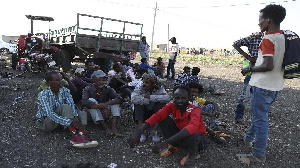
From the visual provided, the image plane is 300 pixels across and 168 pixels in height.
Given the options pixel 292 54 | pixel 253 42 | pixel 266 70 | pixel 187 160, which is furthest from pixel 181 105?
pixel 253 42

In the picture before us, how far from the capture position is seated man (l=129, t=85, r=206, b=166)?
2.96 metres

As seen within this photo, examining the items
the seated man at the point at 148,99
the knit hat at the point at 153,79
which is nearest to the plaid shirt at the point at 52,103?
the seated man at the point at 148,99

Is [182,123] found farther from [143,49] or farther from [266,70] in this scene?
[143,49]

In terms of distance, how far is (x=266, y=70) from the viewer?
2.91m

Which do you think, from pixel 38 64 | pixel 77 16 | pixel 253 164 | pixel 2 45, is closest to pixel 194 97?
pixel 253 164

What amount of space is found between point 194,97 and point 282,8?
5.77 feet

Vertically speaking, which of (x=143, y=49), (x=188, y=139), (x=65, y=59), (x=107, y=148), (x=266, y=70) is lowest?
(x=107, y=148)

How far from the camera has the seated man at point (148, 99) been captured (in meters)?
3.95

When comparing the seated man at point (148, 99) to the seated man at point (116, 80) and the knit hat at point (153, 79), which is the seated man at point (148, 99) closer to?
the knit hat at point (153, 79)

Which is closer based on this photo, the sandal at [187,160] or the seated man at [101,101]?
the sandal at [187,160]

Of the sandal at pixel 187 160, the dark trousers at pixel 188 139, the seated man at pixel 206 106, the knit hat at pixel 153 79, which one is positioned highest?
the knit hat at pixel 153 79

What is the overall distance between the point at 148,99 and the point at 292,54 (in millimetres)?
2078

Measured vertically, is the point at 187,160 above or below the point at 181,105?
below

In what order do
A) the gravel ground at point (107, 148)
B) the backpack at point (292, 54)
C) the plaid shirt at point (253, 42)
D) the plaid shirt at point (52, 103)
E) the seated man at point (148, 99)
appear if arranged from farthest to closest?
the seated man at point (148, 99) → the plaid shirt at point (253, 42) → the plaid shirt at point (52, 103) → the gravel ground at point (107, 148) → the backpack at point (292, 54)
